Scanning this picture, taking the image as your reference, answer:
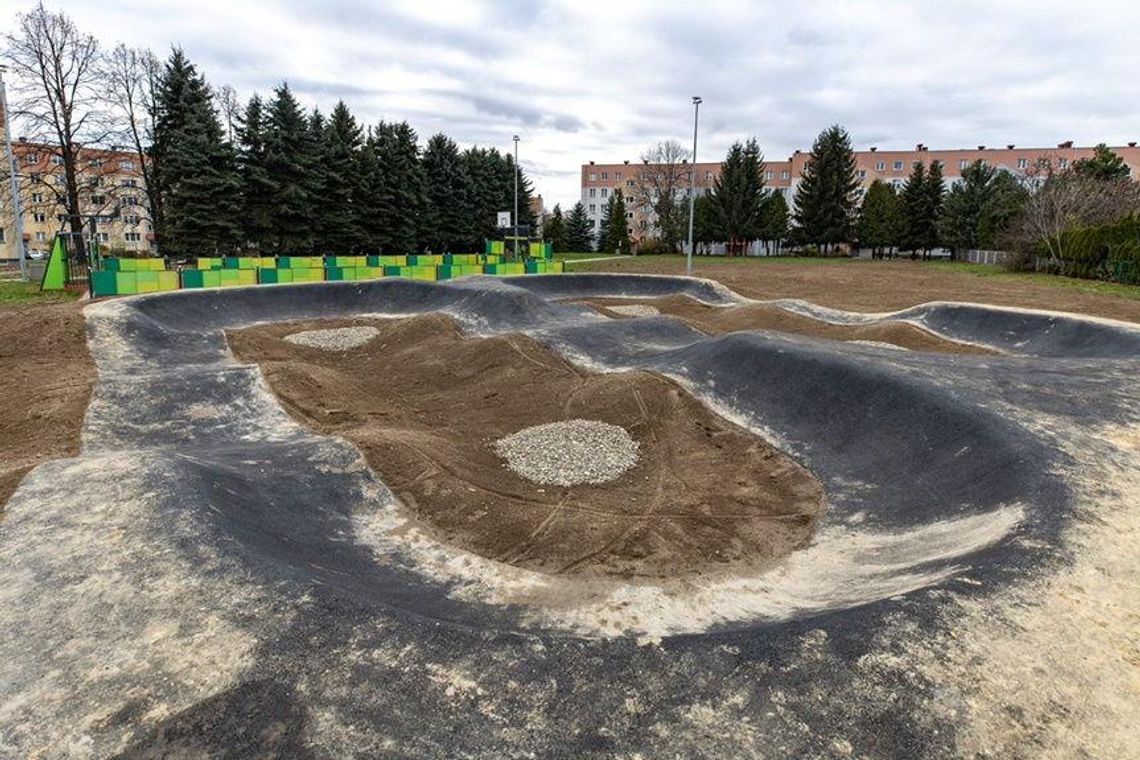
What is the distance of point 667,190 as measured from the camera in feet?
257

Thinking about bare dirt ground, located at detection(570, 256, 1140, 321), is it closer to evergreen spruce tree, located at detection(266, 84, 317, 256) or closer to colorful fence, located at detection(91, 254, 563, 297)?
colorful fence, located at detection(91, 254, 563, 297)

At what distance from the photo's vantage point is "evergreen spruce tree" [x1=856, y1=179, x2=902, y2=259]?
67.8 metres

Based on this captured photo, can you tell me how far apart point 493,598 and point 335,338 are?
17706 mm

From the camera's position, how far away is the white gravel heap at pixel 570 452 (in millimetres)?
10797

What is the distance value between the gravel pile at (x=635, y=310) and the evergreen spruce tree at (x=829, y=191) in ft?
148

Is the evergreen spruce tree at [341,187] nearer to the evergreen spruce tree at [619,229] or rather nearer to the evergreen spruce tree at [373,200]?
the evergreen spruce tree at [373,200]

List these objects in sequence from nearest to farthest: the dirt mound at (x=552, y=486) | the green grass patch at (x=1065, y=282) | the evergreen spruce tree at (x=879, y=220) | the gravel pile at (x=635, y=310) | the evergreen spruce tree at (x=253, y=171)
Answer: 1. the dirt mound at (x=552, y=486)
2. the gravel pile at (x=635, y=310)
3. the green grass patch at (x=1065, y=282)
4. the evergreen spruce tree at (x=253, y=171)
5. the evergreen spruce tree at (x=879, y=220)

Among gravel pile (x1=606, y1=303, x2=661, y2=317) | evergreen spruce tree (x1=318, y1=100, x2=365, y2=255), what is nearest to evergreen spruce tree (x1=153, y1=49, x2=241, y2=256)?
evergreen spruce tree (x1=318, y1=100, x2=365, y2=255)

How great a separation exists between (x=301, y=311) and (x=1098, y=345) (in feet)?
88.6

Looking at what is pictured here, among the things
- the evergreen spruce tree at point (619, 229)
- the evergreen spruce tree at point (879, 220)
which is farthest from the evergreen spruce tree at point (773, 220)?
the evergreen spruce tree at point (619, 229)

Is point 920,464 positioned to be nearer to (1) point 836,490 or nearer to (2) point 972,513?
(1) point 836,490

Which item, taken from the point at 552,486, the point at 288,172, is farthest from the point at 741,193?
the point at 552,486

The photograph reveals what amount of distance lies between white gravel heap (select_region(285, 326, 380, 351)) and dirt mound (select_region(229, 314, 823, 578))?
329 centimetres

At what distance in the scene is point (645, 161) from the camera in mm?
85062
